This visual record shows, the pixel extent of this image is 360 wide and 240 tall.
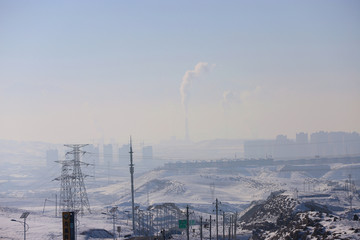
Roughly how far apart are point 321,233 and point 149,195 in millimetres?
113707

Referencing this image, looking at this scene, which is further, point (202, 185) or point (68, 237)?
point (202, 185)

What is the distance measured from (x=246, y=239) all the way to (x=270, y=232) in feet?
12.4

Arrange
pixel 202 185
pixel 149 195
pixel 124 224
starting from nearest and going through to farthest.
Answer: pixel 124 224 → pixel 149 195 → pixel 202 185

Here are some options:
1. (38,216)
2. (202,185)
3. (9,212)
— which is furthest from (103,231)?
(202,185)

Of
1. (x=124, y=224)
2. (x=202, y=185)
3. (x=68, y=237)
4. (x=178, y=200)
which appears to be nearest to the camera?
(x=68, y=237)

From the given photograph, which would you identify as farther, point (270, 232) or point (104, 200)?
point (104, 200)

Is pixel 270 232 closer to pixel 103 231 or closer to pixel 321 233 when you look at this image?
pixel 321 233

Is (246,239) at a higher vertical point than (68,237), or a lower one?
lower

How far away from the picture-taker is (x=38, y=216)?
4021 inches

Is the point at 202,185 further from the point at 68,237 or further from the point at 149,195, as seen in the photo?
the point at 68,237

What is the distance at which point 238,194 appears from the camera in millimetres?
174750

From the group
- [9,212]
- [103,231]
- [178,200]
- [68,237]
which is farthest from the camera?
[178,200]

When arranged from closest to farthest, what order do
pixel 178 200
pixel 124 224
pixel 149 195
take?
pixel 124 224 < pixel 178 200 < pixel 149 195

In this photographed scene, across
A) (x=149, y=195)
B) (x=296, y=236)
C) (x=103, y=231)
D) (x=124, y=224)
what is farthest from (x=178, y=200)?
(x=296, y=236)
